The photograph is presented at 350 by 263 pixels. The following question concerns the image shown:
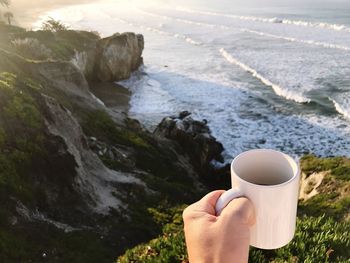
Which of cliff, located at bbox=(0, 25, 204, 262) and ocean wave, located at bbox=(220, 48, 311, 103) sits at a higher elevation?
cliff, located at bbox=(0, 25, 204, 262)

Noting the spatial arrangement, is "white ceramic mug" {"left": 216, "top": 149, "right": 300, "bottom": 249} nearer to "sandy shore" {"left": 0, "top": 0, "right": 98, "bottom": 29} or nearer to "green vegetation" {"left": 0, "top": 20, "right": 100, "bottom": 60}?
"green vegetation" {"left": 0, "top": 20, "right": 100, "bottom": 60}

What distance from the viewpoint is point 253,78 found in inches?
1379

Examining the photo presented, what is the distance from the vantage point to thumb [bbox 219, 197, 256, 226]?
2.37 m

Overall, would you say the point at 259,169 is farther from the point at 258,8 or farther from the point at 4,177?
the point at 258,8

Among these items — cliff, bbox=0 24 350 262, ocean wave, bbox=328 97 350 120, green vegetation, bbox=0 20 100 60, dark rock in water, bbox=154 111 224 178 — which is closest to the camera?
cliff, bbox=0 24 350 262

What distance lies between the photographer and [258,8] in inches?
3314

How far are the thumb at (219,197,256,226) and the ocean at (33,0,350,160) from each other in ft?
58.1

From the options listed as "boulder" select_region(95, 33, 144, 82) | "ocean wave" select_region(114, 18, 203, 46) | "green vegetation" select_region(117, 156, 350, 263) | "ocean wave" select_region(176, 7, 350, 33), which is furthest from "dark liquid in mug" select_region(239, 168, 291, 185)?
"ocean wave" select_region(176, 7, 350, 33)

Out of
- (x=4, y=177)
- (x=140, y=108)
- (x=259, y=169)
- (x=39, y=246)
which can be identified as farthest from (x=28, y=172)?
(x=140, y=108)

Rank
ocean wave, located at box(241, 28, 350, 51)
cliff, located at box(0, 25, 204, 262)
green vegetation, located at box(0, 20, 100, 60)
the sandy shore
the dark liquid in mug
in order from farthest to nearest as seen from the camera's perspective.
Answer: the sandy shore < ocean wave, located at box(241, 28, 350, 51) < green vegetation, located at box(0, 20, 100, 60) < cliff, located at box(0, 25, 204, 262) < the dark liquid in mug

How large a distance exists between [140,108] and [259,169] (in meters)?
26.1

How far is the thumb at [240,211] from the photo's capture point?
2.37 meters

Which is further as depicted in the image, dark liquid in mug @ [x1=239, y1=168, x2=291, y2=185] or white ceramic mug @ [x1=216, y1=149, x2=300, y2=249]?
dark liquid in mug @ [x1=239, y1=168, x2=291, y2=185]

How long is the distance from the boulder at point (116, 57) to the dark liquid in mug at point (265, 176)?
3388cm
